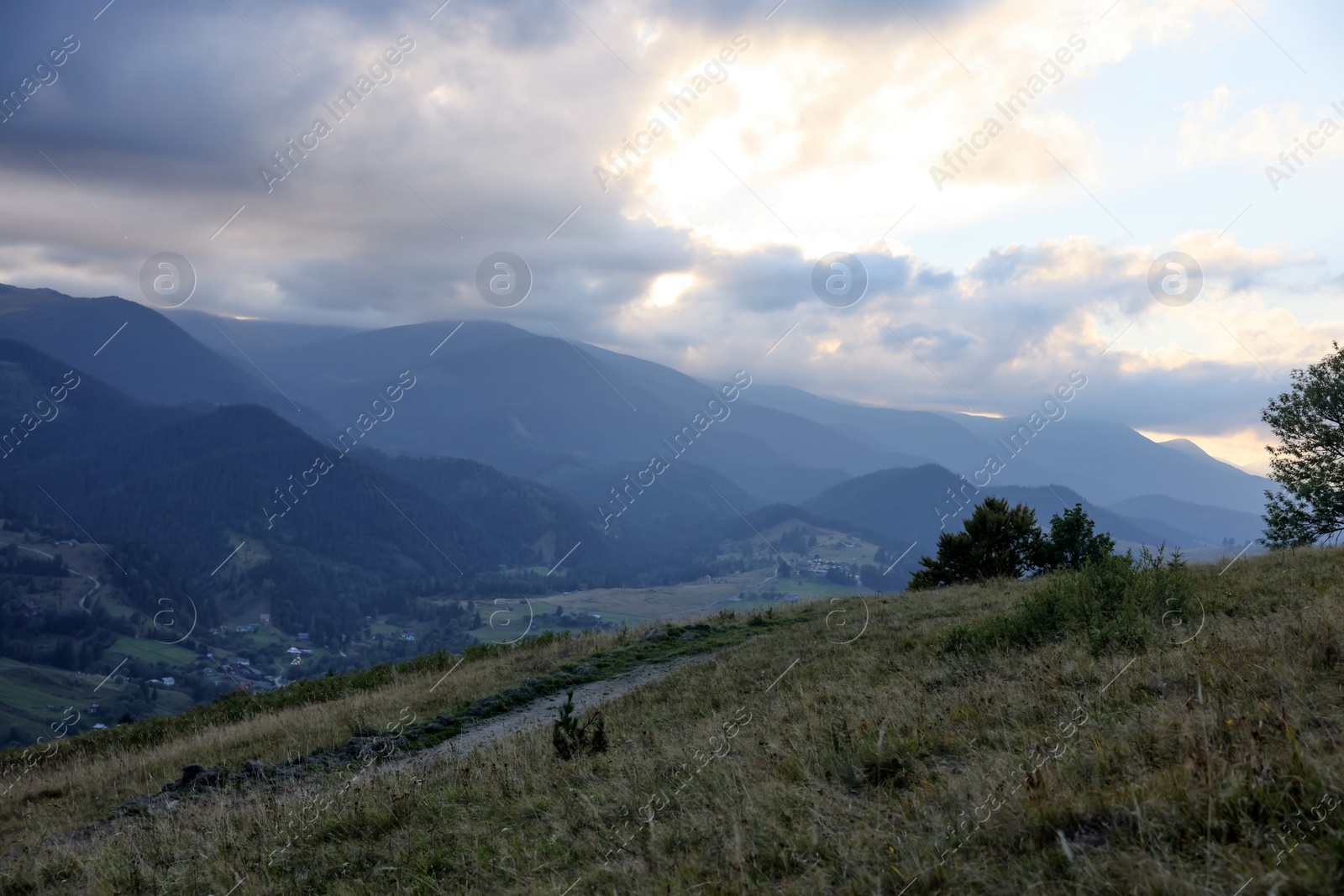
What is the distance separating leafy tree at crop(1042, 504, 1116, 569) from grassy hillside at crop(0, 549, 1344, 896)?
12302 mm

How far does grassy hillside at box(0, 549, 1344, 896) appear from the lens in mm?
4086

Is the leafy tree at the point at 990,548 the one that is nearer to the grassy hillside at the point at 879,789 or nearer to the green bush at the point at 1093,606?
the grassy hillside at the point at 879,789

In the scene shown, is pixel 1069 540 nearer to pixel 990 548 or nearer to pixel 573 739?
pixel 990 548

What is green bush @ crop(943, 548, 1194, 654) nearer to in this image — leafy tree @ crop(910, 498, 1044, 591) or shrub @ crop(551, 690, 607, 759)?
shrub @ crop(551, 690, 607, 759)

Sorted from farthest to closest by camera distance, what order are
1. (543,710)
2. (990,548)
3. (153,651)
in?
(153,651)
(990,548)
(543,710)

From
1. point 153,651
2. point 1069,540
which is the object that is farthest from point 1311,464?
point 153,651

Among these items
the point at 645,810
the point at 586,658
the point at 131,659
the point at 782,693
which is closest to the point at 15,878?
the point at 645,810

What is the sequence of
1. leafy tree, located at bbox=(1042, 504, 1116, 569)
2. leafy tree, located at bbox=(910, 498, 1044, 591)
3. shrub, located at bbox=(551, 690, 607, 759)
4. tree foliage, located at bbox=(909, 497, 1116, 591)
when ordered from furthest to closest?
1. leafy tree, located at bbox=(910, 498, 1044, 591)
2. tree foliage, located at bbox=(909, 497, 1116, 591)
3. leafy tree, located at bbox=(1042, 504, 1116, 569)
4. shrub, located at bbox=(551, 690, 607, 759)

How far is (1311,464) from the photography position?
28.4m

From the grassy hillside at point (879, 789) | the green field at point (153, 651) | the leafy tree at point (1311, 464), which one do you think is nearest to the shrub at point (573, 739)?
the grassy hillside at point (879, 789)

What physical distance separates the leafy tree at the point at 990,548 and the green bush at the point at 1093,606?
14.3m

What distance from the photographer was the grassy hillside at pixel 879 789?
13.4 ft

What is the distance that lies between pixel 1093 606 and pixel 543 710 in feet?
39.8

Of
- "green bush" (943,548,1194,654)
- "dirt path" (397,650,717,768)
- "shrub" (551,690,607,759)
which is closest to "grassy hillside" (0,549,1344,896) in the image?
"green bush" (943,548,1194,654)
